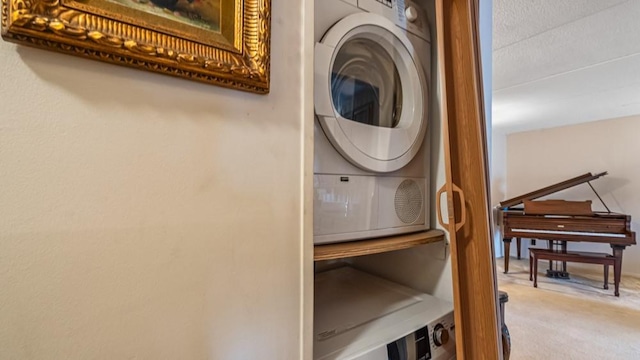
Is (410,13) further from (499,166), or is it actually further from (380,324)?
(499,166)

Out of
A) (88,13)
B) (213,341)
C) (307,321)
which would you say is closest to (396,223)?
(307,321)

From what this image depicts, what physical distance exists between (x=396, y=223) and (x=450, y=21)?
2.21ft

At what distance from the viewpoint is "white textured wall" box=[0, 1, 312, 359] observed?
1.28 feet

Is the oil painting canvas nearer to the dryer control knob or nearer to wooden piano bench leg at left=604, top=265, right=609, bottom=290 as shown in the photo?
the dryer control knob

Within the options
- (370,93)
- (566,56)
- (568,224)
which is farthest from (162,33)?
(568,224)

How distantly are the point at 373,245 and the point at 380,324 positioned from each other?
0.86 ft

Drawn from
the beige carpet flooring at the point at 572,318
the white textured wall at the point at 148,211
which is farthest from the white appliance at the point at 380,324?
the beige carpet flooring at the point at 572,318

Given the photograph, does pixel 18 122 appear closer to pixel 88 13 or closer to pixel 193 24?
pixel 88 13

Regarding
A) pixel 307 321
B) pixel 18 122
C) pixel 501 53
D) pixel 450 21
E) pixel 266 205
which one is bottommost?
pixel 307 321

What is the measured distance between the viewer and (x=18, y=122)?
0.39 meters

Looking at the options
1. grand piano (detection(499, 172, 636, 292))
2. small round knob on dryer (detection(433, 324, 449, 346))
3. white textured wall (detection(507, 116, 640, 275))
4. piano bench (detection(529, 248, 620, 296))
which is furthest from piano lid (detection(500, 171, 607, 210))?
small round knob on dryer (detection(433, 324, 449, 346))

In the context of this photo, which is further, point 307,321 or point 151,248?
point 307,321

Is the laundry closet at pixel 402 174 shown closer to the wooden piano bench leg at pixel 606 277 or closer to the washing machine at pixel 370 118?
the washing machine at pixel 370 118

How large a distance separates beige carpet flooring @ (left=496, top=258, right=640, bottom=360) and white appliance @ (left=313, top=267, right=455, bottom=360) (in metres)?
1.63
